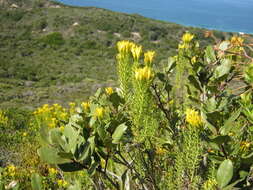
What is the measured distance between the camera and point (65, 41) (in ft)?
93.2

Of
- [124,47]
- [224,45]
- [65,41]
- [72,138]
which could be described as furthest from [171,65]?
[65,41]

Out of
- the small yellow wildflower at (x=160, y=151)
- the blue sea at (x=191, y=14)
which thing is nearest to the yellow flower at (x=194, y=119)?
the small yellow wildflower at (x=160, y=151)

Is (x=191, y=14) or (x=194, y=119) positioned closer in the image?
(x=194, y=119)

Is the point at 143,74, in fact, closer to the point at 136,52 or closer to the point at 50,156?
the point at 136,52

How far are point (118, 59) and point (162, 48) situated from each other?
88.5 ft

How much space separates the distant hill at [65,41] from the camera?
20.0 metres

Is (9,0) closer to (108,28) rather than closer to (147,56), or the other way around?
(108,28)

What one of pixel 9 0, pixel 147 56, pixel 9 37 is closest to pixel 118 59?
pixel 147 56

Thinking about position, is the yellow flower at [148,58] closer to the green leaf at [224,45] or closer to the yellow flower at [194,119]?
the yellow flower at [194,119]

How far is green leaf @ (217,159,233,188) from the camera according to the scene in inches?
36.4

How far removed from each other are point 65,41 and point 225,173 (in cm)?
2844

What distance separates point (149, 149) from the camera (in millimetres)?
1319

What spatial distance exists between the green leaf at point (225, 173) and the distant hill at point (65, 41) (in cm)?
1442

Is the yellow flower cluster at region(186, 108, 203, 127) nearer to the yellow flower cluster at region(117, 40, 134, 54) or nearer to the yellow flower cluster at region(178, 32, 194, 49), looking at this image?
the yellow flower cluster at region(117, 40, 134, 54)
